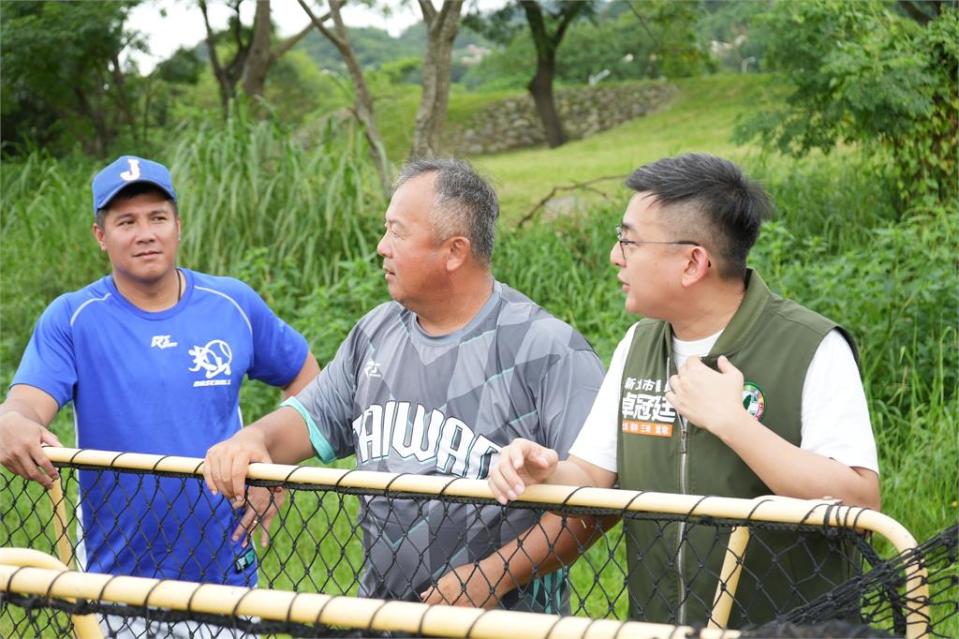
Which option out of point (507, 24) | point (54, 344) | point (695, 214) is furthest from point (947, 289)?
point (507, 24)

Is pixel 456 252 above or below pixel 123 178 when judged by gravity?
below

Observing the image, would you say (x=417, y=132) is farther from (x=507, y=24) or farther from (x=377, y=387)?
(x=507, y=24)

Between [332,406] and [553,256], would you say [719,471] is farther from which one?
[553,256]

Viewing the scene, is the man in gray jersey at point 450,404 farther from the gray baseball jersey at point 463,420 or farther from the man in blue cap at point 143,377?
the man in blue cap at point 143,377

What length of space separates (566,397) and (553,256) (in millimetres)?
5064

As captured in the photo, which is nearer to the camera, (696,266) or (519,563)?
(696,266)

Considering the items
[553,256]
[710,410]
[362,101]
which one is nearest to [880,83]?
[553,256]

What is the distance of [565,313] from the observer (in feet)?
23.2

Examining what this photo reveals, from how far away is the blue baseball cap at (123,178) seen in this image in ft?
11.5

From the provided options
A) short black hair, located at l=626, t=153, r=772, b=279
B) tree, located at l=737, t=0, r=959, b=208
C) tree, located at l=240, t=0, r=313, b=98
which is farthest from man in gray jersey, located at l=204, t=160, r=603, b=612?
tree, located at l=240, t=0, r=313, b=98

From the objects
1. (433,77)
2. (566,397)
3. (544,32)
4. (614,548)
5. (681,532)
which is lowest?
(614,548)

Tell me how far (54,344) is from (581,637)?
212 cm

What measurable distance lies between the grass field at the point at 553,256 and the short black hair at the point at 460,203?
2546 millimetres

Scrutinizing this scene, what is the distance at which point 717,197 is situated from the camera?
99.0 inches
